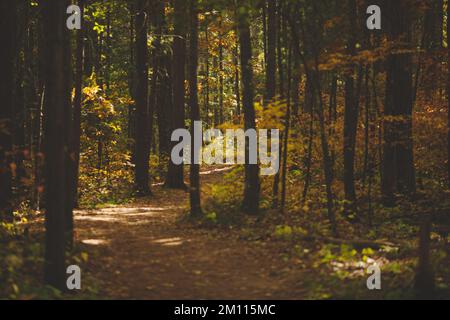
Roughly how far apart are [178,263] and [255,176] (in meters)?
5.12

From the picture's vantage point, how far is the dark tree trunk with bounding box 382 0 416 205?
53.2ft

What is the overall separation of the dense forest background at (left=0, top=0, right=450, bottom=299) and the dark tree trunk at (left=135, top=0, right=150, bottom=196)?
55 mm

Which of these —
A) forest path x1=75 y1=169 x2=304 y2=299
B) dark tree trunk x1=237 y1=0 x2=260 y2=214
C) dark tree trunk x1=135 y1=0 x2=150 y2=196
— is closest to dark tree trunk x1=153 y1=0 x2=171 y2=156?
dark tree trunk x1=135 y1=0 x2=150 y2=196

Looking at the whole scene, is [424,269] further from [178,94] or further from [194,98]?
[178,94]

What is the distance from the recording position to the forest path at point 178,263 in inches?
347

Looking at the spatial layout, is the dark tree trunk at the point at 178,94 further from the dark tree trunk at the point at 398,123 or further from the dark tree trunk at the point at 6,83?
the dark tree trunk at the point at 398,123

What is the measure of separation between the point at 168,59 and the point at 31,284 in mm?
21639

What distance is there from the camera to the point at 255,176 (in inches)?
590

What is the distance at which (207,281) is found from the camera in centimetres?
937

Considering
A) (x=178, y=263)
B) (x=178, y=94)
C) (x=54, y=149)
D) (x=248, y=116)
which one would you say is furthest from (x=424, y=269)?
(x=178, y=94)

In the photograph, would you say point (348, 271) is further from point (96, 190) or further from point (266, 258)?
point (96, 190)

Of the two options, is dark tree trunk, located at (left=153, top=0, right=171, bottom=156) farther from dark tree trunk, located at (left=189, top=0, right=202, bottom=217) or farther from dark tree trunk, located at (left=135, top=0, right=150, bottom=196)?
dark tree trunk, located at (left=189, top=0, right=202, bottom=217)

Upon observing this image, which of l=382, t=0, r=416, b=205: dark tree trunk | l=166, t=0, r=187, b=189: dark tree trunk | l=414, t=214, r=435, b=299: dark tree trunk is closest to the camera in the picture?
l=414, t=214, r=435, b=299: dark tree trunk
